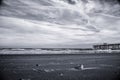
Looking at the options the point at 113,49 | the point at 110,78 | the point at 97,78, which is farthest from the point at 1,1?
the point at 113,49

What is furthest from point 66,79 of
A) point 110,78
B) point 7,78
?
point 7,78

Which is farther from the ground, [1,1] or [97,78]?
[1,1]

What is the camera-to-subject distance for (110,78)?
23.0 feet

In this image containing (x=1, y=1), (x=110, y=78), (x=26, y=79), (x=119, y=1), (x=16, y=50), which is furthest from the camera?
(x=16, y=50)

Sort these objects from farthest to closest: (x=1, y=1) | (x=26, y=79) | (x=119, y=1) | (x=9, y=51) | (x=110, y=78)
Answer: (x=9, y=51) → (x=110, y=78) → (x=26, y=79) → (x=119, y=1) → (x=1, y=1)

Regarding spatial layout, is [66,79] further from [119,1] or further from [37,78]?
[119,1]

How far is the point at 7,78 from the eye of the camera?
6832 millimetres

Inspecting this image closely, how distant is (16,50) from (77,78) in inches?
2401

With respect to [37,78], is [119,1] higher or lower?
higher

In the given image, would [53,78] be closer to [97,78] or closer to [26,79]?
[26,79]

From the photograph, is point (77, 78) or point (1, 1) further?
point (77, 78)

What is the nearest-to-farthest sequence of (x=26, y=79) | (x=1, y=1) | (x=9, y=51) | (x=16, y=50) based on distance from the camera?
(x=1, y=1), (x=26, y=79), (x=9, y=51), (x=16, y=50)

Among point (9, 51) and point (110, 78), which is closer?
point (110, 78)

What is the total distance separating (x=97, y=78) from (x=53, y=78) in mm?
1872
